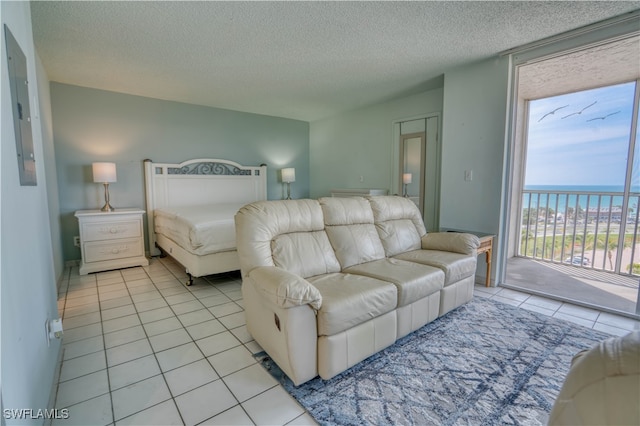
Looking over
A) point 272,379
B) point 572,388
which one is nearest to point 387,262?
point 272,379

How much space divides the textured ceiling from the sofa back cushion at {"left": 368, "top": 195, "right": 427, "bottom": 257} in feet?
4.90

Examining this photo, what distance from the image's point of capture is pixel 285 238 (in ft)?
6.57

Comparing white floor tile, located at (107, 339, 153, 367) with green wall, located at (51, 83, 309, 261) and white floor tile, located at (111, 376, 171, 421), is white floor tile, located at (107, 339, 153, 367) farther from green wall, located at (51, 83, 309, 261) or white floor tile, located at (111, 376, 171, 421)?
green wall, located at (51, 83, 309, 261)

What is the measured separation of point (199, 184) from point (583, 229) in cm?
553

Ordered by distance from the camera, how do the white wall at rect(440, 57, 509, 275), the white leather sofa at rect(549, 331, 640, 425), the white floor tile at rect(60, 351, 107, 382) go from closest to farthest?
the white leather sofa at rect(549, 331, 640, 425)
the white floor tile at rect(60, 351, 107, 382)
the white wall at rect(440, 57, 509, 275)

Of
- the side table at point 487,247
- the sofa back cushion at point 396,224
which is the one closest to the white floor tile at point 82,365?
the sofa back cushion at point 396,224

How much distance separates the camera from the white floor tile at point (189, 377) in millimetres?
1559

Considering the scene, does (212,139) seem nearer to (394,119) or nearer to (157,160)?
(157,160)

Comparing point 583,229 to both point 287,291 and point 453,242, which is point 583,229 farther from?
point 287,291

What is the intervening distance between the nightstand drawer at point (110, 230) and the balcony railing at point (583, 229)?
5536mm

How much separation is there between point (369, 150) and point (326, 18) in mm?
2788

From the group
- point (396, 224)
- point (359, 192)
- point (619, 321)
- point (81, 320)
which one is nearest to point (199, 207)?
point (81, 320)

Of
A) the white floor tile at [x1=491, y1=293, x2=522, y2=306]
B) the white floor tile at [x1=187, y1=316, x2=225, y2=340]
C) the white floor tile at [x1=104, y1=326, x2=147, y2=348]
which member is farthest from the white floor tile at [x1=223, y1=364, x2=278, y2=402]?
the white floor tile at [x1=491, y1=293, x2=522, y2=306]

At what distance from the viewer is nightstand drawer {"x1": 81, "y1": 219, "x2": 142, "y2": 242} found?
3.43 meters
